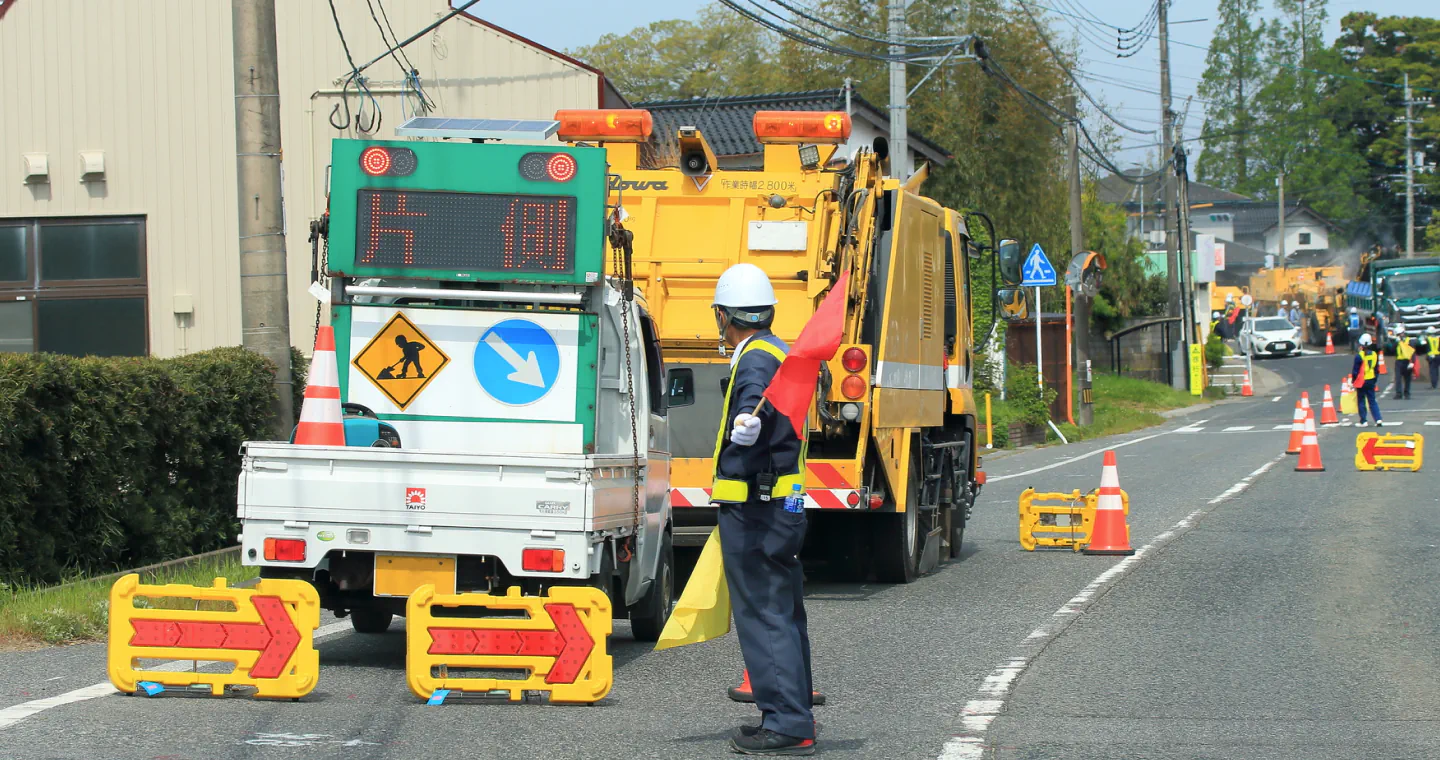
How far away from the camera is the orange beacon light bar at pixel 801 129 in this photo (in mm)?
11758

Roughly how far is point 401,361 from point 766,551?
335 cm

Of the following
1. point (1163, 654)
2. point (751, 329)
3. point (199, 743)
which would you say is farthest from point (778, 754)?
point (1163, 654)

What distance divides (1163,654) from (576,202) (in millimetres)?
3975

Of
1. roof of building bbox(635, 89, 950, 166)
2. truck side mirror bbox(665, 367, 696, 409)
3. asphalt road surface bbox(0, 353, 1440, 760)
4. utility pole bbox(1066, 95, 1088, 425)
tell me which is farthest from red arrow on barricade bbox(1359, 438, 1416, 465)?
truck side mirror bbox(665, 367, 696, 409)

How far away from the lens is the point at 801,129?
11.8m

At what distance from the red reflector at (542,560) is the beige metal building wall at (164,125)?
1574cm

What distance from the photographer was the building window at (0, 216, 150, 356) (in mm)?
22453

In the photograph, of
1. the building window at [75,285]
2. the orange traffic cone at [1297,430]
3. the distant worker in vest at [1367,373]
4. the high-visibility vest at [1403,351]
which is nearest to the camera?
the building window at [75,285]

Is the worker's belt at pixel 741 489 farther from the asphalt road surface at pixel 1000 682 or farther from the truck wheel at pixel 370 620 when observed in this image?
the truck wheel at pixel 370 620

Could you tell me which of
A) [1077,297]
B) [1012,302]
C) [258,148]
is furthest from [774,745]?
[1077,297]

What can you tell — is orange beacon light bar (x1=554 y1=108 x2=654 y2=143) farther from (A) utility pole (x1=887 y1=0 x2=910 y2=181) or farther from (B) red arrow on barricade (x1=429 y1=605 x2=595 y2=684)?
(A) utility pole (x1=887 y1=0 x2=910 y2=181)

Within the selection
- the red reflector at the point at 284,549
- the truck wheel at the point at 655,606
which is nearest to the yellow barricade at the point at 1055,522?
the truck wheel at the point at 655,606

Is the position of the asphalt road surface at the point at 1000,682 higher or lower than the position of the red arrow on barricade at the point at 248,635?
lower

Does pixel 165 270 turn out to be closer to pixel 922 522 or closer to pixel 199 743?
pixel 922 522
